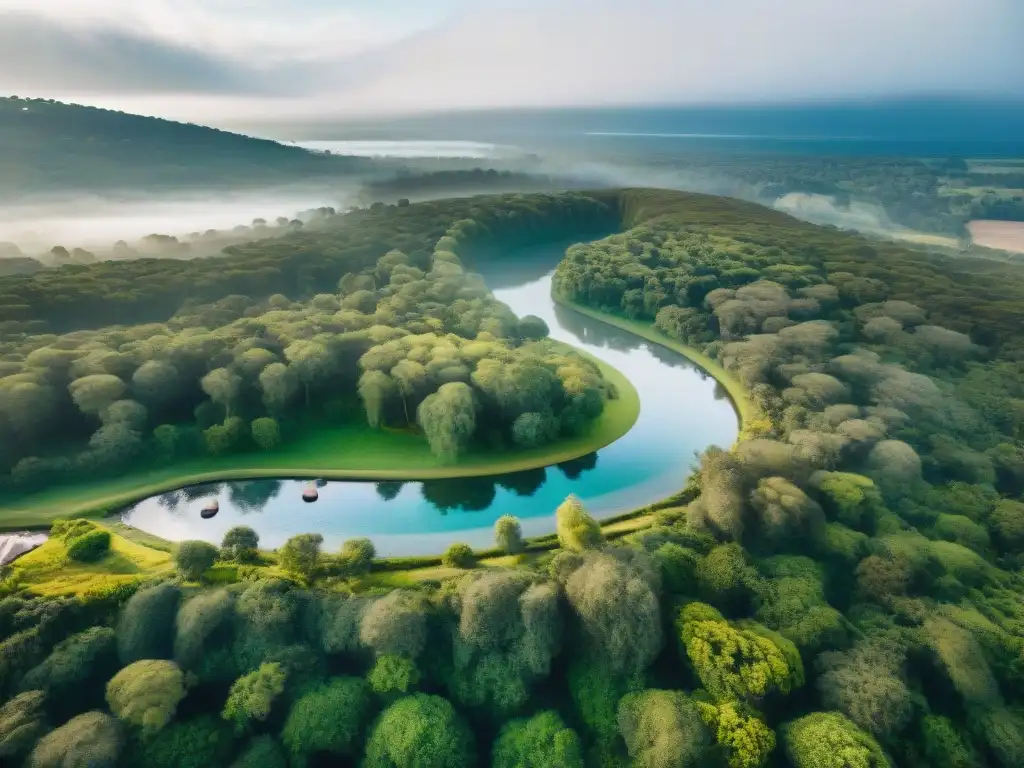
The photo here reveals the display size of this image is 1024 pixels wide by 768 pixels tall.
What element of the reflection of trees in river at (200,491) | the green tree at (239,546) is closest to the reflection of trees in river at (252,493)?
the reflection of trees in river at (200,491)

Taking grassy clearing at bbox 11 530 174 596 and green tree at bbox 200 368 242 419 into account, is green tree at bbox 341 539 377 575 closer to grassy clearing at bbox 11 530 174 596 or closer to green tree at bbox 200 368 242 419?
grassy clearing at bbox 11 530 174 596

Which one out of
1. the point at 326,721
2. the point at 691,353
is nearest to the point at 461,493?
the point at 326,721

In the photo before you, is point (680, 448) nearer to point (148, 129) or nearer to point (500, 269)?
point (500, 269)

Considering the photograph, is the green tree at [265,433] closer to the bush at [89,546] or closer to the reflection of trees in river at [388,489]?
the reflection of trees in river at [388,489]

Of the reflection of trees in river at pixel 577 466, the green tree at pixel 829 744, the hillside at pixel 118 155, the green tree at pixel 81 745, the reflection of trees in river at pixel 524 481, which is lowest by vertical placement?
the reflection of trees in river at pixel 577 466

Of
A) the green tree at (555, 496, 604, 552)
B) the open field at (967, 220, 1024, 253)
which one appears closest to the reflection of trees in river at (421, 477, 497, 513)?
the green tree at (555, 496, 604, 552)

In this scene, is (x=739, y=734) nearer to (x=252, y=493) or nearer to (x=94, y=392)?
(x=252, y=493)
